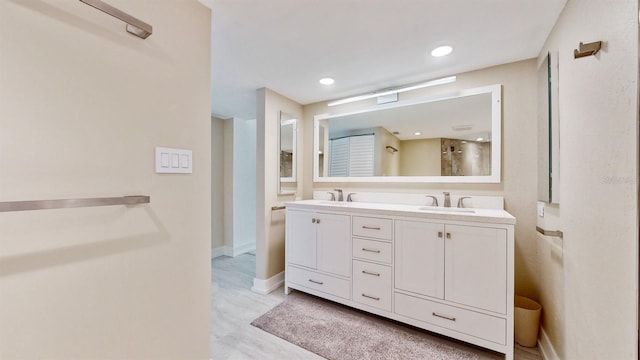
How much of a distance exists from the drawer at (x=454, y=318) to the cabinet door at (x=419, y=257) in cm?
8

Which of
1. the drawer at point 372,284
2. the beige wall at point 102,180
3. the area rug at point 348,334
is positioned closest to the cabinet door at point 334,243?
the drawer at point 372,284

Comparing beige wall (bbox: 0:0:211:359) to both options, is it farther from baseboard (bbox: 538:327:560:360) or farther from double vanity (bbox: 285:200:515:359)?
baseboard (bbox: 538:327:560:360)

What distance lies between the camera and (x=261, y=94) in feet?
8.82

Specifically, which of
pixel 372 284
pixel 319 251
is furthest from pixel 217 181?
pixel 372 284

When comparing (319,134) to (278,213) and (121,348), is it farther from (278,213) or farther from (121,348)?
(121,348)

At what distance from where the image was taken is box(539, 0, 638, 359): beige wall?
0.84 metres

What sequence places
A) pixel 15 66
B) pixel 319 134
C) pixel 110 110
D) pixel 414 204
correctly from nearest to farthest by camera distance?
1. pixel 15 66
2. pixel 110 110
3. pixel 414 204
4. pixel 319 134

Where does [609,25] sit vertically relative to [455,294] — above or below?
above

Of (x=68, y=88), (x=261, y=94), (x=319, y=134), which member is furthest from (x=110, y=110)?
(x=319, y=134)

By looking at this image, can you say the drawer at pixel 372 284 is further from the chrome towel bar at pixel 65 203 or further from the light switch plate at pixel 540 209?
the chrome towel bar at pixel 65 203

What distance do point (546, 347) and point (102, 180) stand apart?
106 inches

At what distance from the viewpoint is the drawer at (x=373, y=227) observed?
2.00 metres

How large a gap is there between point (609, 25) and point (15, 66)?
7.05 feet

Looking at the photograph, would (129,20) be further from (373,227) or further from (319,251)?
(319,251)
